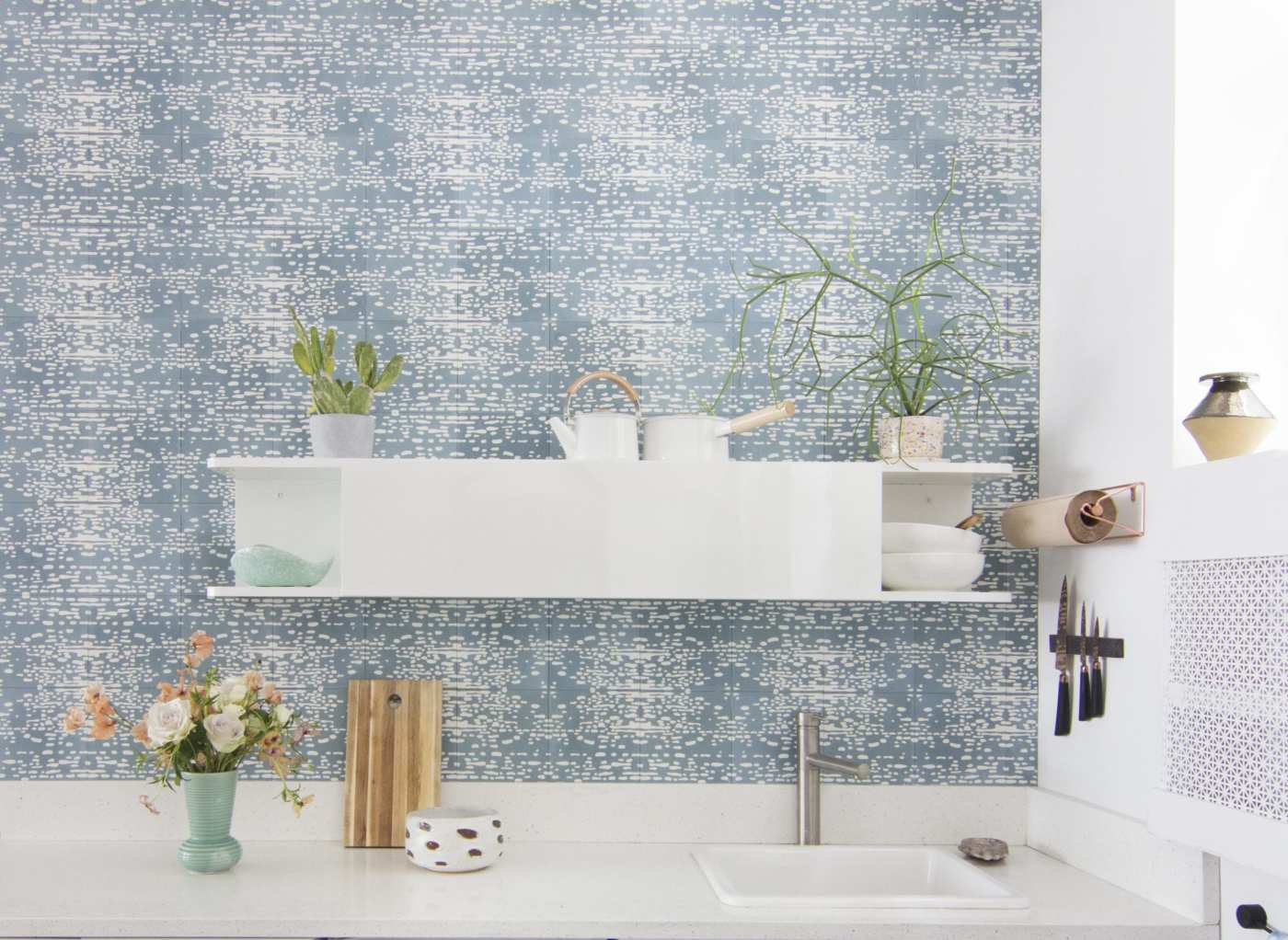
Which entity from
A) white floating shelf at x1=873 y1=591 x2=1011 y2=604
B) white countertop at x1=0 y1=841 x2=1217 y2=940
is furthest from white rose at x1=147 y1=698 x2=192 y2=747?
white floating shelf at x1=873 y1=591 x2=1011 y2=604

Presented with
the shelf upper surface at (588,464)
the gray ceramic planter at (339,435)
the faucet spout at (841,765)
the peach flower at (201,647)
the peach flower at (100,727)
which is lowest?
the faucet spout at (841,765)

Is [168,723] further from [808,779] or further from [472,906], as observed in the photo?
[808,779]

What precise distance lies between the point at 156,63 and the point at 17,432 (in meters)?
0.75

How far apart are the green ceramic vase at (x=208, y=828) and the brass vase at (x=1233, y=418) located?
5.21 ft

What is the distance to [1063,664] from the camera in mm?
1921

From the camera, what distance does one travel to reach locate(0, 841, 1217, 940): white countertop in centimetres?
157

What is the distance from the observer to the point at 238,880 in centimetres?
176

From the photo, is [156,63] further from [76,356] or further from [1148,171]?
[1148,171]

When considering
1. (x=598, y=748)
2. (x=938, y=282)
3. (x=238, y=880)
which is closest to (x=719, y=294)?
(x=938, y=282)

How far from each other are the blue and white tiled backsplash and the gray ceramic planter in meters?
0.19

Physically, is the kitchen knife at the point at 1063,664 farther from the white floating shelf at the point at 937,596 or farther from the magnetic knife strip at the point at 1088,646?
the white floating shelf at the point at 937,596

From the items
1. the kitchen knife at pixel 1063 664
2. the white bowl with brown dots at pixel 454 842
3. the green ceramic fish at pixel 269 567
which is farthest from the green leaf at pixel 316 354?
the kitchen knife at pixel 1063 664

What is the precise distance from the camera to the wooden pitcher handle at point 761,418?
1822mm

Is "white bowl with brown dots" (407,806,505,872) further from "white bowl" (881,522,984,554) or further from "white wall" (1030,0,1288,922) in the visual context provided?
"white wall" (1030,0,1288,922)
